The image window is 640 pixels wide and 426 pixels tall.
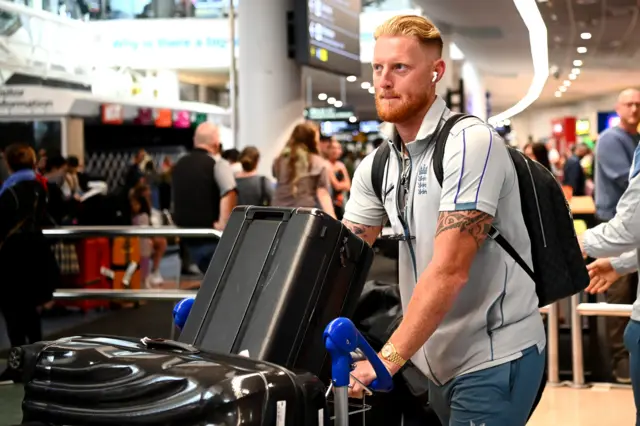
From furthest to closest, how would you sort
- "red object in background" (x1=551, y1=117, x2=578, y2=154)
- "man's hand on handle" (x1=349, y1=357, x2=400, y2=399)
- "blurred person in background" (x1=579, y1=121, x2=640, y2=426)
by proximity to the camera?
"red object in background" (x1=551, y1=117, x2=578, y2=154) → "blurred person in background" (x1=579, y1=121, x2=640, y2=426) → "man's hand on handle" (x1=349, y1=357, x2=400, y2=399)

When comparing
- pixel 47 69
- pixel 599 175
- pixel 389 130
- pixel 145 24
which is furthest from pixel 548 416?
pixel 145 24

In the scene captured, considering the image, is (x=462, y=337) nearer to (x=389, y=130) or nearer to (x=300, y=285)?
(x=300, y=285)

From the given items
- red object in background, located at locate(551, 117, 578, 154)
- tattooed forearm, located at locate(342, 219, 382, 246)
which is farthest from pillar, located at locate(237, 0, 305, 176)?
red object in background, located at locate(551, 117, 578, 154)

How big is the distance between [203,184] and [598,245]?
15.5ft

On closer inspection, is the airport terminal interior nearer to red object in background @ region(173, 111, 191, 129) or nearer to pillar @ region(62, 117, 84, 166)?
pillar @ region(62, 117, 84, 166)

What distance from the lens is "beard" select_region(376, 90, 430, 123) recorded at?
2254 millimetres

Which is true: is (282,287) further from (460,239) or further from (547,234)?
(547,234)

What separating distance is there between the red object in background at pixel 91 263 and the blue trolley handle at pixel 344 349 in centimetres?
823

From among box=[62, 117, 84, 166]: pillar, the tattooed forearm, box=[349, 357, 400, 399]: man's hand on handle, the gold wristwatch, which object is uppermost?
box=[62, 117, 84, 166]: pillar

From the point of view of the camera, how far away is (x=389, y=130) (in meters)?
2.90

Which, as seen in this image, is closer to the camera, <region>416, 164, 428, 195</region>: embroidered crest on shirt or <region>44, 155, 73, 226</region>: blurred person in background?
<region>416, 164, 428, 195</region>: embroidered crest on shirt

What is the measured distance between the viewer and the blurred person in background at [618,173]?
6066 millimetres

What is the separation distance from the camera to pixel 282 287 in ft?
7.09

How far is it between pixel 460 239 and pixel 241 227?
1.77 feet
